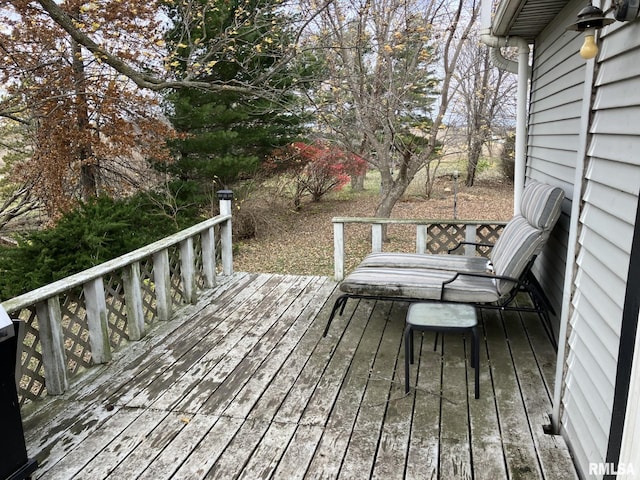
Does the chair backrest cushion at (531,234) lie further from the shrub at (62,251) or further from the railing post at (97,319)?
the shrub at (62,251)

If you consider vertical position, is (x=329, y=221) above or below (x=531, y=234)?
below

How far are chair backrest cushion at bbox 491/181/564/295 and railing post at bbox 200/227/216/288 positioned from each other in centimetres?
255

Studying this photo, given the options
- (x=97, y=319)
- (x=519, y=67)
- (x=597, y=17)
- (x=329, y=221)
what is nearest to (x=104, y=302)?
(x=97, y=319)

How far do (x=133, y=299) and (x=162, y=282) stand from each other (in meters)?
0.36

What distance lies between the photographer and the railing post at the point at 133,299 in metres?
3.43

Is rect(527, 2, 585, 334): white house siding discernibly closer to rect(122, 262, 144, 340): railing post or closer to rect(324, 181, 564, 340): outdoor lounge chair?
rect(324, 181, 564, 340): outdoor lounge chair

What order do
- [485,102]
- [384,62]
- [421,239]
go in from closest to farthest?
[421,239] < [384,62] < [485,102]

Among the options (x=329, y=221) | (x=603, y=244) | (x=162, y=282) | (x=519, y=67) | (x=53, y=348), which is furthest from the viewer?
(x=329, y=221)

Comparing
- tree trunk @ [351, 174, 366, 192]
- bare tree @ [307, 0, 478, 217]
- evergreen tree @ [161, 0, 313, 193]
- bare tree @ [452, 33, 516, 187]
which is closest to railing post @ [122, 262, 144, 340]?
bare tree @ [307, 0, 478, 217]

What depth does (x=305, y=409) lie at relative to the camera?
8.26 feet

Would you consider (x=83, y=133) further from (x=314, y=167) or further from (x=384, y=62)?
(x=314, y=167)

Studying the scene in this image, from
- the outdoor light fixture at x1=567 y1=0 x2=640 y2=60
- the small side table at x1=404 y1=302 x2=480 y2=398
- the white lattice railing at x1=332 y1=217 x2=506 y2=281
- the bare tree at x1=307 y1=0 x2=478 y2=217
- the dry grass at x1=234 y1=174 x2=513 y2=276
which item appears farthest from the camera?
the dry grass at x1=234 y1=174 x2=513 y2=276

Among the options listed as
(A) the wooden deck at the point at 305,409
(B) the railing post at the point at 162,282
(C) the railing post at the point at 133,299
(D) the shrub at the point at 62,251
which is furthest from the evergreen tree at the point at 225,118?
(A) the wooden deck at the point at 305,409

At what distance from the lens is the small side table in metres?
2.54
